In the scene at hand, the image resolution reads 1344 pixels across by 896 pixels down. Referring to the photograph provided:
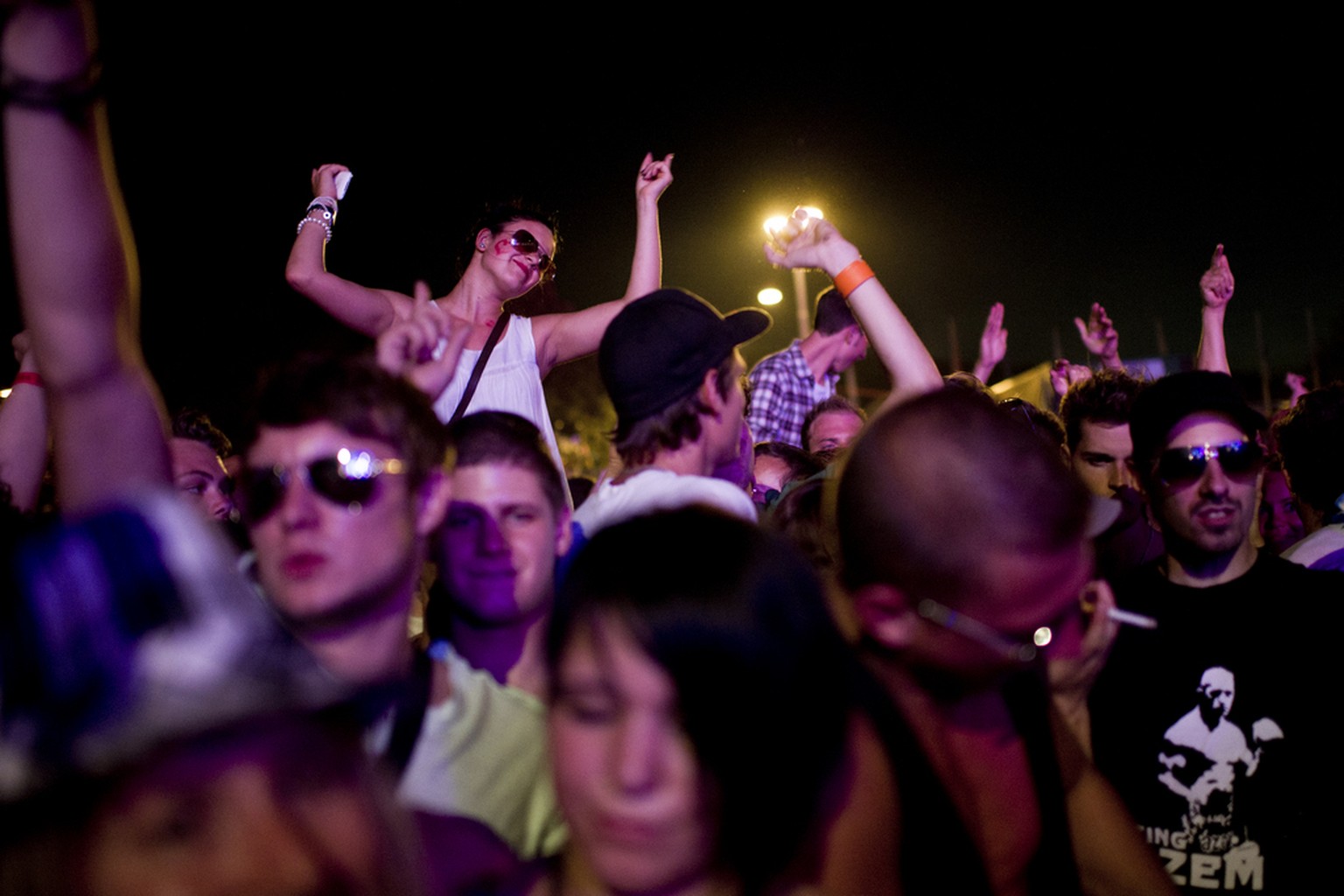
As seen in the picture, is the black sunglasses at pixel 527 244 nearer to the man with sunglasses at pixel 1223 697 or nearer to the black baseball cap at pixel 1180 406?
the black baseball cap at pixel 1180 406

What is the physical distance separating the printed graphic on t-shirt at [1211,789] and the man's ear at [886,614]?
4.88 ft

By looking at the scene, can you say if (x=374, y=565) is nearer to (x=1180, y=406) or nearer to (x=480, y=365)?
(x=480, y=365)

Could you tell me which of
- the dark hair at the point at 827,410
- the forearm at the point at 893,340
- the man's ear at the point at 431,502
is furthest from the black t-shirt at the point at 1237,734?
the dark hair at the point at 827,410

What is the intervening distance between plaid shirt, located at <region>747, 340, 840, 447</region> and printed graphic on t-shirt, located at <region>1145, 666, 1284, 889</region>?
12.1 ft

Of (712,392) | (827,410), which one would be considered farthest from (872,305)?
(827,410)

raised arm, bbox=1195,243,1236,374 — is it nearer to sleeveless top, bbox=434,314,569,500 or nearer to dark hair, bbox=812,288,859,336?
dark hair, bbox=812,288,859,336

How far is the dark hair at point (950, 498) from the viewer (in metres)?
1.57

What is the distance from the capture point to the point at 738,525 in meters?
1.46

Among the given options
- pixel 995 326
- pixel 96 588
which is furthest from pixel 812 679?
pixel 995 326

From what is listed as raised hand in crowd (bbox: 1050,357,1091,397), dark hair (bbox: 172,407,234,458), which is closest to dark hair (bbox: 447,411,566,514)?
dark hair (bbox: 172,407,234,458)

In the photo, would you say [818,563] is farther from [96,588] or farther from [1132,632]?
[96,588]

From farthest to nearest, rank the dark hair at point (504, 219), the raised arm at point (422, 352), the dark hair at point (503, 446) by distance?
1. the dark hair at point (504, 219)
2. the dark hair at point (503, 446)
3. the raised arm at point (422, 352)

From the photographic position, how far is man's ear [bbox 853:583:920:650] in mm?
1668

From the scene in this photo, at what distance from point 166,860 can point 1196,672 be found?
2.77 metres
